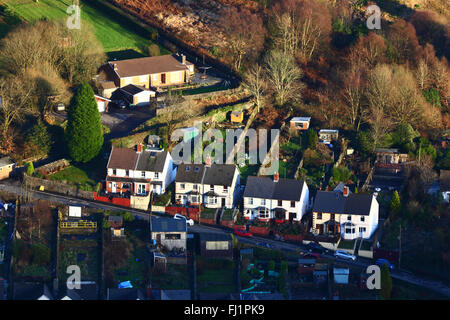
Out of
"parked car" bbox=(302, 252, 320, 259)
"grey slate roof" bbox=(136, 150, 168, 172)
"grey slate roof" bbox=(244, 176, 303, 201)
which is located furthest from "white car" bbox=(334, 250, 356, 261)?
"grey slate roof" bbox=(136, 150, 168, 172)

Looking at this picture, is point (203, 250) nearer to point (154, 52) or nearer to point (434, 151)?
point (434, 151)

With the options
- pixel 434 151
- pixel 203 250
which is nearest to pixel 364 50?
pixel 434 151

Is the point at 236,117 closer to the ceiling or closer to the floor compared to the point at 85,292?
closer to the ceiling

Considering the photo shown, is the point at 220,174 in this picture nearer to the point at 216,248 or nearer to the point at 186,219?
the point at 186,219

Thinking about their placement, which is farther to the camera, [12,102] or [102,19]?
[102,19]

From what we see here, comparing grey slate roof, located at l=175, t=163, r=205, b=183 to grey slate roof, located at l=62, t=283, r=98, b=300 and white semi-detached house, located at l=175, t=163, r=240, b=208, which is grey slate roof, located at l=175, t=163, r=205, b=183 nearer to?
white semi-detached house, located at l=175, t=163, r=240, b=208

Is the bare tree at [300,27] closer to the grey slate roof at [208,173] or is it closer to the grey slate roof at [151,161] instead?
the grey slate roof at [208,173]

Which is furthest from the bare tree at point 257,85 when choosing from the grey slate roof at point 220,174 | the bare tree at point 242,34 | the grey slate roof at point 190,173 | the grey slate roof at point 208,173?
the grey slate roof at point 190,173

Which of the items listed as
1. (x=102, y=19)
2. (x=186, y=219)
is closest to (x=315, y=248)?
(x=186, y=219)
